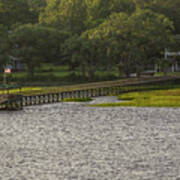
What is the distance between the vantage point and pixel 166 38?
120m

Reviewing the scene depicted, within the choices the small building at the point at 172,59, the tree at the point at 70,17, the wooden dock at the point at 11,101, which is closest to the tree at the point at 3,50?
the tree at the point at 70,17

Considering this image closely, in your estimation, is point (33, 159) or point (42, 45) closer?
point (33, 159)

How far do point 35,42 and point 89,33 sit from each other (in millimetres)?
14598

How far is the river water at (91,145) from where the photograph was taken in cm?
3553

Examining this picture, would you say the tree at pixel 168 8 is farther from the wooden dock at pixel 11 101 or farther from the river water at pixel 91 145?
the river water at pixel 91 145

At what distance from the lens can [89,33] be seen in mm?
126250

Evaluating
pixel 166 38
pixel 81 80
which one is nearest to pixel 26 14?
pixel 81 80

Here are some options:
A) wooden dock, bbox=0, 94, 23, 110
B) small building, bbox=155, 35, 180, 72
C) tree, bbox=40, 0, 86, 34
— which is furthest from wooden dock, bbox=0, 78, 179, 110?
tree, bbox=40, 0, 86, 34

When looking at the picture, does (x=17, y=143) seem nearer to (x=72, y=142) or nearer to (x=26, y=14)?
(x=72, y=142)

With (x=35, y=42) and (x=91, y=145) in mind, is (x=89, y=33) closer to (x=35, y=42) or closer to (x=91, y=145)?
(x=35, y=42)

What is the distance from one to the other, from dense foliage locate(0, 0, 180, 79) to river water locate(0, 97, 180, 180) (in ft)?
162

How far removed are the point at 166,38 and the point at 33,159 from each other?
8498 centimetres

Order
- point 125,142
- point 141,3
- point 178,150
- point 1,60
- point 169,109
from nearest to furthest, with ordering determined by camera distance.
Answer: point 178,150 → point 125,142 → point 169,109 → point 1,60 → point 141,3

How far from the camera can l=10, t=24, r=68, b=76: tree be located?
129m
